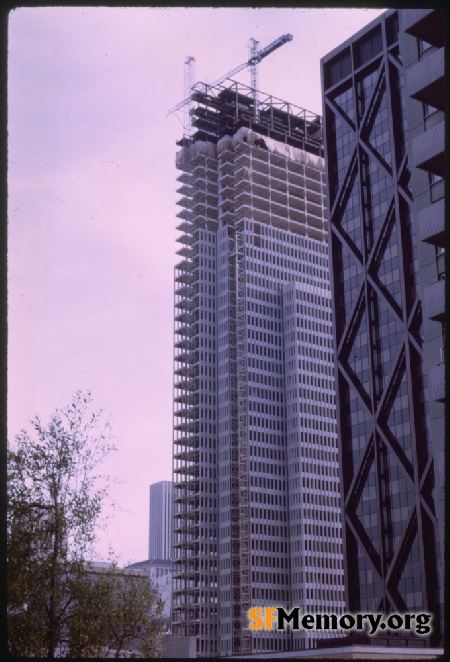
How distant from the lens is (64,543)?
1373 inches

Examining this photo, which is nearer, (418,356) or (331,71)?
(418,356)

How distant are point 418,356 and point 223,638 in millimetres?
75400

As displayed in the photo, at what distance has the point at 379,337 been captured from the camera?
116 meters

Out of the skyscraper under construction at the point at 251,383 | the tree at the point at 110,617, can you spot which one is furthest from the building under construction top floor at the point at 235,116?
the tree at the point at 110,617

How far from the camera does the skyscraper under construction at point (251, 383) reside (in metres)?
164

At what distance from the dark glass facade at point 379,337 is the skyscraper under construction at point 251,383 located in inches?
2033

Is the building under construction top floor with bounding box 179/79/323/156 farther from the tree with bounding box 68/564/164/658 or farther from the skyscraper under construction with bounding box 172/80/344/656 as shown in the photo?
the tree with bounding box 68/564/164/658

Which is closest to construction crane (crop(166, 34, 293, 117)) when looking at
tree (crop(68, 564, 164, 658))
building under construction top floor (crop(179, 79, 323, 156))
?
building under construction top floor (crop(179, 79, 323, 156))

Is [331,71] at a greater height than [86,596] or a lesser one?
greater

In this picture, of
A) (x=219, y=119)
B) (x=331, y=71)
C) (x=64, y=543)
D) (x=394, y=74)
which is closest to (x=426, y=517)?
(x=394, y=74)

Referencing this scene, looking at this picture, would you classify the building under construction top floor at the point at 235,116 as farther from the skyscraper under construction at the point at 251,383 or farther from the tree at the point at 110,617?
the tree at the point at 110,617

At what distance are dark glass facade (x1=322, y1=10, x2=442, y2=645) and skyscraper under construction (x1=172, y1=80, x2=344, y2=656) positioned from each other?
51628mm

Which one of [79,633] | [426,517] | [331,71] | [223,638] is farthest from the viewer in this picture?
[223,638]

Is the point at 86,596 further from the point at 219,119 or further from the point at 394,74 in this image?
the point at 219,119
